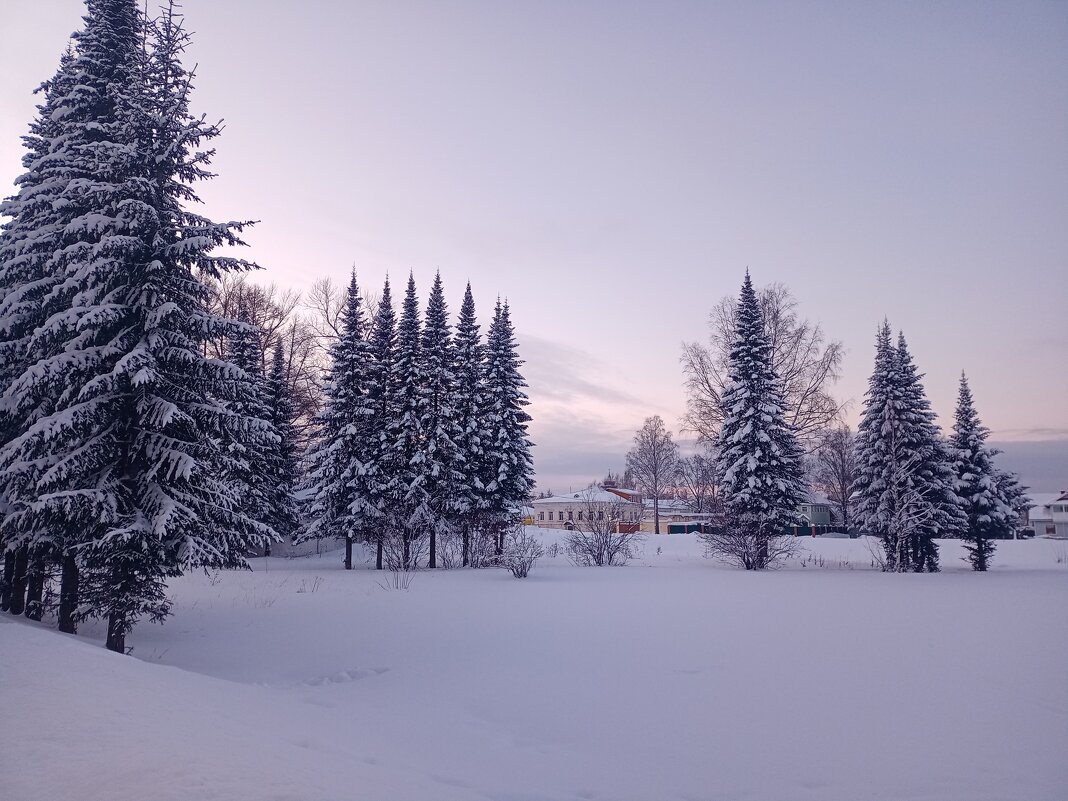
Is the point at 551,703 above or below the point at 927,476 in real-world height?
below

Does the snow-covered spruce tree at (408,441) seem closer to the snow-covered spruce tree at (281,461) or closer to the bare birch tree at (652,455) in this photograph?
the snow-covered spruce tree at (281,461)

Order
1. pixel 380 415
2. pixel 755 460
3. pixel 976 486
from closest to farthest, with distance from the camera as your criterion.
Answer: pixel 755 460, pixel 976 486, pixel 380 415

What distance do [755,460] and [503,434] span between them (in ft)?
38.0

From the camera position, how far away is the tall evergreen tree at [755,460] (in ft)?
83.7

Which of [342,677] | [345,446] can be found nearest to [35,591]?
[342,677]

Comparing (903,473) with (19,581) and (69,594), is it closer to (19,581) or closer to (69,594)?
(69,594)

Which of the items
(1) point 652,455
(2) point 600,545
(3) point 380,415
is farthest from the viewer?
(1) point 652,455

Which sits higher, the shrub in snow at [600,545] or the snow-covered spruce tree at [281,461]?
the snow-covered spruce tree at [281,461]

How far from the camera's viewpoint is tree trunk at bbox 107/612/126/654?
1008 centimetres

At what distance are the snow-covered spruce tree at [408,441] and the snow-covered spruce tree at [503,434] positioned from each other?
3217mm

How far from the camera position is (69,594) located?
10.8m

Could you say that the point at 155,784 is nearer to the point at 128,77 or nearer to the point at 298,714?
the point at 298,714

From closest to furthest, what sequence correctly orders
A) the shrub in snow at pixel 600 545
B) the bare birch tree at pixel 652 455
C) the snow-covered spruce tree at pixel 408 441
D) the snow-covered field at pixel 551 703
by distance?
the snow-covered field at pixel 551 703, the shrub in snow at pixel 600 545, the snow-covered spruce tree at pixel 408 441, the bare birch tree at pixel 652 455

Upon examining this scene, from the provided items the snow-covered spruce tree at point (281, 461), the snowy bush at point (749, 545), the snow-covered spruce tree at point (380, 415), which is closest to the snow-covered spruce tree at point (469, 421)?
the snow-covered spruce tree at point (380, 415)
